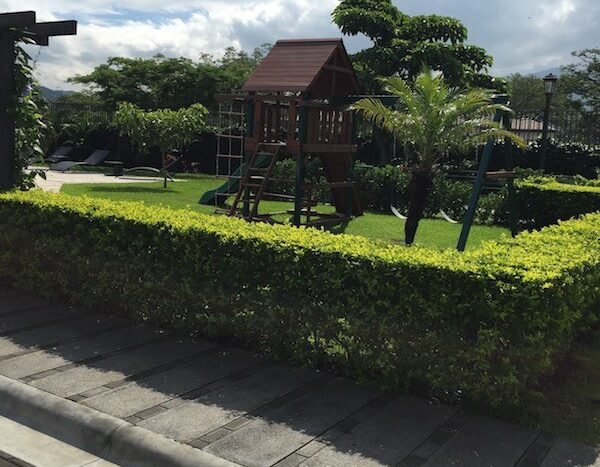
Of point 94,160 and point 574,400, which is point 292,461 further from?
point 94,160

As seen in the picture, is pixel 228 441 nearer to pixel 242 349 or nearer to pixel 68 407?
pixel 68 407

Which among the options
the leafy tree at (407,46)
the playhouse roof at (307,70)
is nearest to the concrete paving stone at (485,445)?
the playhouse roof at (307,70)

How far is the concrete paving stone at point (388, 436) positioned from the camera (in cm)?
335

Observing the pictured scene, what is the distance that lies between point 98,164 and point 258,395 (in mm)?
26830

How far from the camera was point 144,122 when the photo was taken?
64.5 ft

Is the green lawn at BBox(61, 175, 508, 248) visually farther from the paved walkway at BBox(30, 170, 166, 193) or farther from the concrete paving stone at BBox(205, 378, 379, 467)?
the concrete paving stone at BBox(205, 378, 379, 467)

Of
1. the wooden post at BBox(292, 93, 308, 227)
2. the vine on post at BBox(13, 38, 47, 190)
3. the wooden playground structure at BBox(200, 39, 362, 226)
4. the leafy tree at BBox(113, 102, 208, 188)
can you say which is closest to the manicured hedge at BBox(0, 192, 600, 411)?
the vine on post at BBox(13, 38, 47, 190)

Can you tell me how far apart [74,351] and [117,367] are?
0.52 m

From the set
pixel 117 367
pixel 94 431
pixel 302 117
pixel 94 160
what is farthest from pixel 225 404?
pixel 94 160

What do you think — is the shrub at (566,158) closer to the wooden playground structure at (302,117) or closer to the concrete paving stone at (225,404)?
the wooden playground structure at (302,117)

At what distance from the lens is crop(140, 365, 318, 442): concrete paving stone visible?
363 centimetres

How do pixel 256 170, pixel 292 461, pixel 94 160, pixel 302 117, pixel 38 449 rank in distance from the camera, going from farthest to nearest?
1. pixel 94 160
2. pixel 256 170
3. pixel 302 117
4. pixel 38 449
5. pixel 292 461

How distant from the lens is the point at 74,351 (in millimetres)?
4820

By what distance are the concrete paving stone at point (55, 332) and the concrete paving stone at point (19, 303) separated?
66 centimetres
